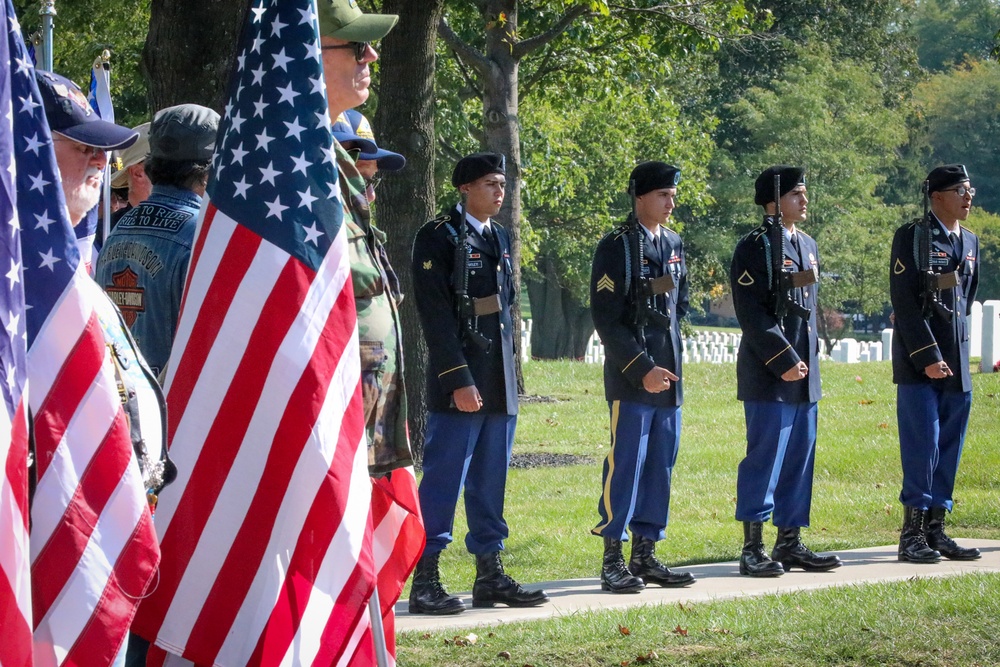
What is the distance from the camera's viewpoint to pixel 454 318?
24.8 feet

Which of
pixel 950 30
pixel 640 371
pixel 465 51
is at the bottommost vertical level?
pixel 640 371

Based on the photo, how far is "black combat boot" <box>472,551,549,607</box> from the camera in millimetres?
7578

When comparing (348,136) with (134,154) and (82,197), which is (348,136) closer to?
(82,197)

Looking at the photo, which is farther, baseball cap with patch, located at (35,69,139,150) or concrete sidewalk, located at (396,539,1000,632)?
concrete sidewalk, located at (396,539,1000,632)

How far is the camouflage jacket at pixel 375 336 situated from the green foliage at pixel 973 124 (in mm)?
58671

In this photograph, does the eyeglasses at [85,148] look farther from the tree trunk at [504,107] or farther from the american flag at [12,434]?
the tree trunk at [504,107]

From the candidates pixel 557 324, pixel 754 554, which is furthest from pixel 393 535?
pixel 557 324

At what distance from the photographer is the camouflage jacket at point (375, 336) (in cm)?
462

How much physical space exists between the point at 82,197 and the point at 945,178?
6.83 m

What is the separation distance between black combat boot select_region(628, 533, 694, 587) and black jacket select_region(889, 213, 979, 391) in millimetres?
2148

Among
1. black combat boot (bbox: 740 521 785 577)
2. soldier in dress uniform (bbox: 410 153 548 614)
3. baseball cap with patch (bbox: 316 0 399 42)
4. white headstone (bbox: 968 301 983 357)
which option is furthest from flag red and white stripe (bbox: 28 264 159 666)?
white headstone (bbox: 968 301 983 357)

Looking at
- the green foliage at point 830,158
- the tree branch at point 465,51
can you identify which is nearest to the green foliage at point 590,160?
the green foliage at point 830,158

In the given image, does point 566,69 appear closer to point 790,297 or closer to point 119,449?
point 790,297

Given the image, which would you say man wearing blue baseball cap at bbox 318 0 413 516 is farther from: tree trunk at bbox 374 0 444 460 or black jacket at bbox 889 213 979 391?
tree trunk at bbox 374 0 444 460
